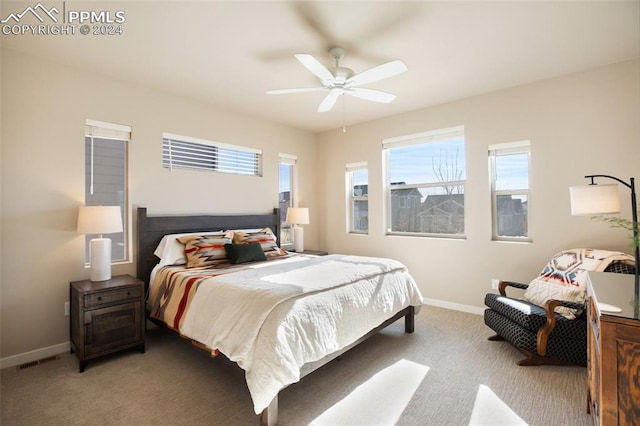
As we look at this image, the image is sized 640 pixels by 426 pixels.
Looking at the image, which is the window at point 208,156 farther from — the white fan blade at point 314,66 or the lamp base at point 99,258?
the white fan blade at point 314,66

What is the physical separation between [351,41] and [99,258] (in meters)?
3.00

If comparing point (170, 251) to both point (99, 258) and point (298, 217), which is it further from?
Result: point (298, 217)

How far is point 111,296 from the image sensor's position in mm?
2723

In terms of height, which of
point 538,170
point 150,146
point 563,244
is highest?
point 150,146

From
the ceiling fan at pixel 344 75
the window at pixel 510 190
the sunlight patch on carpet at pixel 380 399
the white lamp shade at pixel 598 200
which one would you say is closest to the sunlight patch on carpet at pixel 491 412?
the sunlight patch on carpet at pixel 380 399

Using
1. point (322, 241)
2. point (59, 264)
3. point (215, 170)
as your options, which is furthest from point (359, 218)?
point (59, 264)

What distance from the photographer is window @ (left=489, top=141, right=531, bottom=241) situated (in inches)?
145

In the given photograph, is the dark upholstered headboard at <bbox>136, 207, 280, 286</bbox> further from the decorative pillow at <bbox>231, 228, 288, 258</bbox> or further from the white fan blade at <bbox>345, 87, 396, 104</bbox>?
the white fan blade at <bbox>345, 87, 396, 104</bbox>

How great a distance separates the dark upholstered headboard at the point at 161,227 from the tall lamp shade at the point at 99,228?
1.44 feet

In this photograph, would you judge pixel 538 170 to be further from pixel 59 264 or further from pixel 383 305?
pixel 59 264

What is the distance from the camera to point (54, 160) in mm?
2898

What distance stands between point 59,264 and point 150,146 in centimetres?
150

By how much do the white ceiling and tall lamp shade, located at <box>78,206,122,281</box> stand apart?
4.66 feet

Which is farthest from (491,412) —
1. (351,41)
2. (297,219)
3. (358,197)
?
(358,197)
